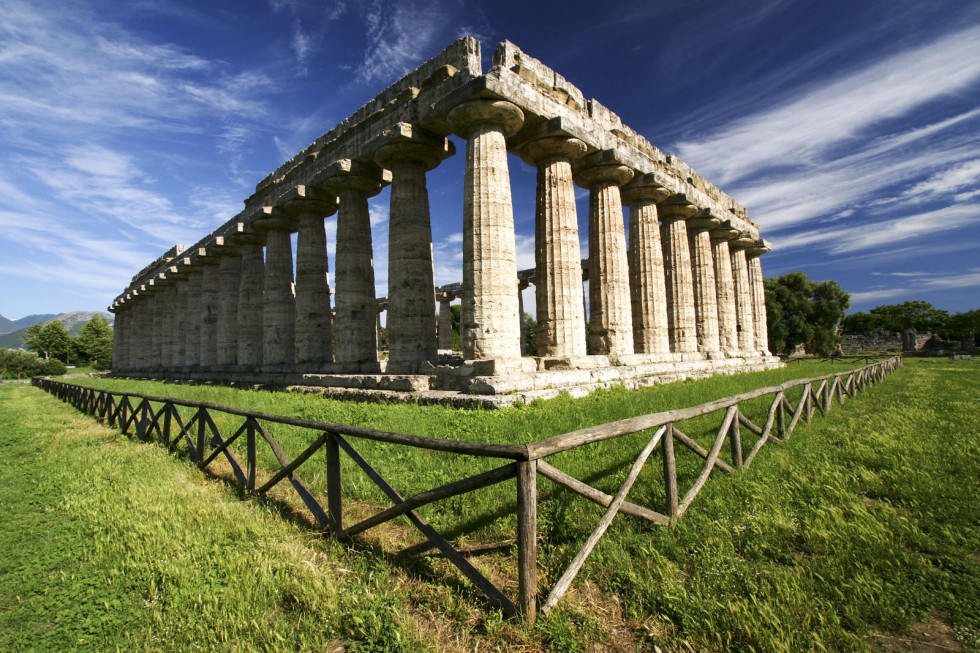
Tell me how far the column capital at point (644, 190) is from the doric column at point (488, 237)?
21.3 feet

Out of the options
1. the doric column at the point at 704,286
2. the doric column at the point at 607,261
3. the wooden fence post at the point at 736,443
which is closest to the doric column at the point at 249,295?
the doric column at the point at 607,261

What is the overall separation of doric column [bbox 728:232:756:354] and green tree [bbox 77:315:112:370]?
7936cm

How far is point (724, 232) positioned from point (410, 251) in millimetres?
17249

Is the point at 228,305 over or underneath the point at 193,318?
over

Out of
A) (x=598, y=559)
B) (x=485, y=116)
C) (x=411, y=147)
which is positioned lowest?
(x=598, y=559)

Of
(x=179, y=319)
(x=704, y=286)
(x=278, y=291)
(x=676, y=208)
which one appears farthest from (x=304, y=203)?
(x=704, y=286)

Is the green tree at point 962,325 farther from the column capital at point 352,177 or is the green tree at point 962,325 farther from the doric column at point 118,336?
the doric column at point 118,336

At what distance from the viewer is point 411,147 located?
13648mm

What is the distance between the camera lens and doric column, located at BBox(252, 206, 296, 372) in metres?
19.3

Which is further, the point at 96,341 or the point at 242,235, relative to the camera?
the point at 96,341

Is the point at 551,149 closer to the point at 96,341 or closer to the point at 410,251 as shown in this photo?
the point at 410,251

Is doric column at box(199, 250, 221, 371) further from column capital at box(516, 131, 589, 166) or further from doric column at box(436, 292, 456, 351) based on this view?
column capital at box(516, 131, 589, 166)

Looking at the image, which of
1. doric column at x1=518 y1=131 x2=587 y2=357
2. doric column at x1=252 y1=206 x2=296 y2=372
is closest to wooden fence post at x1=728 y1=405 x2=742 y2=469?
doric column at x1=518 y1=131 x2=587 y2=357

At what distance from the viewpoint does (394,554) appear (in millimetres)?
4000
